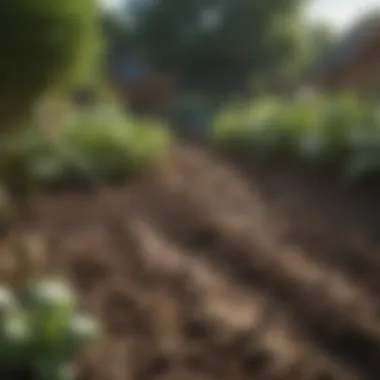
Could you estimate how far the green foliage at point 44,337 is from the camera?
6.20ft

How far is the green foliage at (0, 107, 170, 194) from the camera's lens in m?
4.73

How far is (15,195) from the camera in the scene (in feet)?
14.7

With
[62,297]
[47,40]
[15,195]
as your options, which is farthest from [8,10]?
[62,297]

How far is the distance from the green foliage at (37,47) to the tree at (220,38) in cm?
1047

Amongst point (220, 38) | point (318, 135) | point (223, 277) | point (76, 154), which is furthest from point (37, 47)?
point (220, 38)

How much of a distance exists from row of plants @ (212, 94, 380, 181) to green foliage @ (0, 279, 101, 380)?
10.3 feet

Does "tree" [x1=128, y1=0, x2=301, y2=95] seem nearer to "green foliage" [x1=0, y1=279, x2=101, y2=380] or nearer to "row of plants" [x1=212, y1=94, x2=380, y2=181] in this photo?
"row of plants" [x1=212, y1=94, x2=380, y2=181]

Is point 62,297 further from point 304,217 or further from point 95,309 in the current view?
point 304,217

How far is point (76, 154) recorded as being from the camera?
545 centimetres

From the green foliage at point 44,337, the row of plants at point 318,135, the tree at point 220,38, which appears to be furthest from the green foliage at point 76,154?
the tree at point 220,38

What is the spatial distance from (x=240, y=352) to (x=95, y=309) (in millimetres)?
647

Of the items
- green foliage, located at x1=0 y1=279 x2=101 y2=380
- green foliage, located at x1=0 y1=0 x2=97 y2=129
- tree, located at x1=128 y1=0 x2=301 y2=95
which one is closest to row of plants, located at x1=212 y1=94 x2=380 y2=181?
Answer: green foliage, located at x1=0 y1=0 x2=97 y2=129

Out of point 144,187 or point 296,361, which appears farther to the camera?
point 144,187

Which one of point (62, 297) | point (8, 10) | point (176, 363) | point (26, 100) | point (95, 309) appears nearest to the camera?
point (62, 297)
